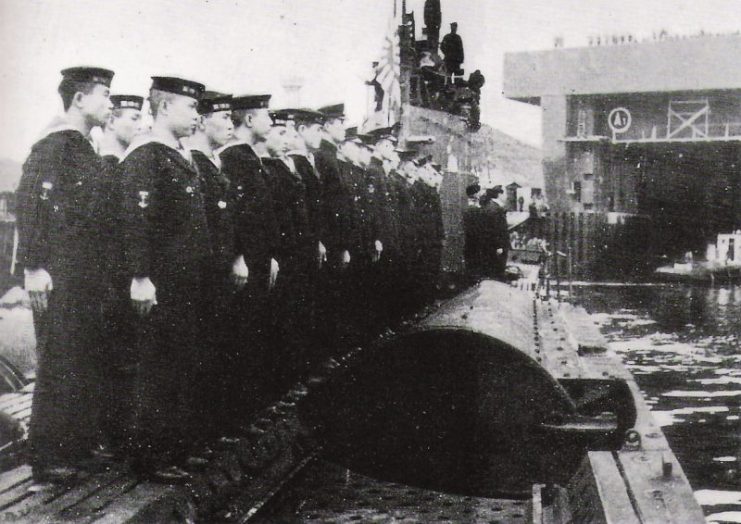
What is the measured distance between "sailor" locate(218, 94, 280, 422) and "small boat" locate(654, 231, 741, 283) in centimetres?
1864

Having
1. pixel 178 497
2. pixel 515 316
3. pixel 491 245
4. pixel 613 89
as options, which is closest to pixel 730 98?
pixel 613 89

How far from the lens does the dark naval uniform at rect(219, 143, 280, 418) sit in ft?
14.3

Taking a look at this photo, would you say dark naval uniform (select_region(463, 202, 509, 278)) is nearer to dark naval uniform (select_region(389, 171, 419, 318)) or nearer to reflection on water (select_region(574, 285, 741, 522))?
reflection on water (select_region(574, 285, 741, 522))

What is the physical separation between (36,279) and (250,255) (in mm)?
1193

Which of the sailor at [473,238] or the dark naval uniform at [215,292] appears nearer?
the dark naval uniform at [215,292]

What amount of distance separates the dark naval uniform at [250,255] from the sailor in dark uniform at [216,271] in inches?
2.9

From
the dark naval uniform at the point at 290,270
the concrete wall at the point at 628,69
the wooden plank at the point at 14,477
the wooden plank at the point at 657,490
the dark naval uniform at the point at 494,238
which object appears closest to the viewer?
the wooden plank at the point at 657,490

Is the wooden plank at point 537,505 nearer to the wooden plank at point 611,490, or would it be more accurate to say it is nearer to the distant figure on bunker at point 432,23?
the wooden plank at point 611,490

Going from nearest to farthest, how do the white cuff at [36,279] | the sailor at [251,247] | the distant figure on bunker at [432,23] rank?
the white cuff at [36,279] < the sailor at [251,247] < the distant figure on bunker at [432,23]

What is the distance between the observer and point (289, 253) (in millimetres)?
4945

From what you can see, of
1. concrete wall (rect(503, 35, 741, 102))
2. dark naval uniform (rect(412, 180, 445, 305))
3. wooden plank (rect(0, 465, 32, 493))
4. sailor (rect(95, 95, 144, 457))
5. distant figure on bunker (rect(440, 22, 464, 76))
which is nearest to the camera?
wooden plank (rect(0, 465, 32, 493))

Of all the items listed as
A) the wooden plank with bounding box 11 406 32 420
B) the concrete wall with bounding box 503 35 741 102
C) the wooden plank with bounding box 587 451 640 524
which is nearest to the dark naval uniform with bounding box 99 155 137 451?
the wooden plank with bounding box 11 406 32 420

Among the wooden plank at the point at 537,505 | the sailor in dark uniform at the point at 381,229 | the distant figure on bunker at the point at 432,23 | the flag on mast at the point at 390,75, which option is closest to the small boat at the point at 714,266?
the distant figure on bunker at the point at 432,23

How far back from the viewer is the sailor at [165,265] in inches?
139
